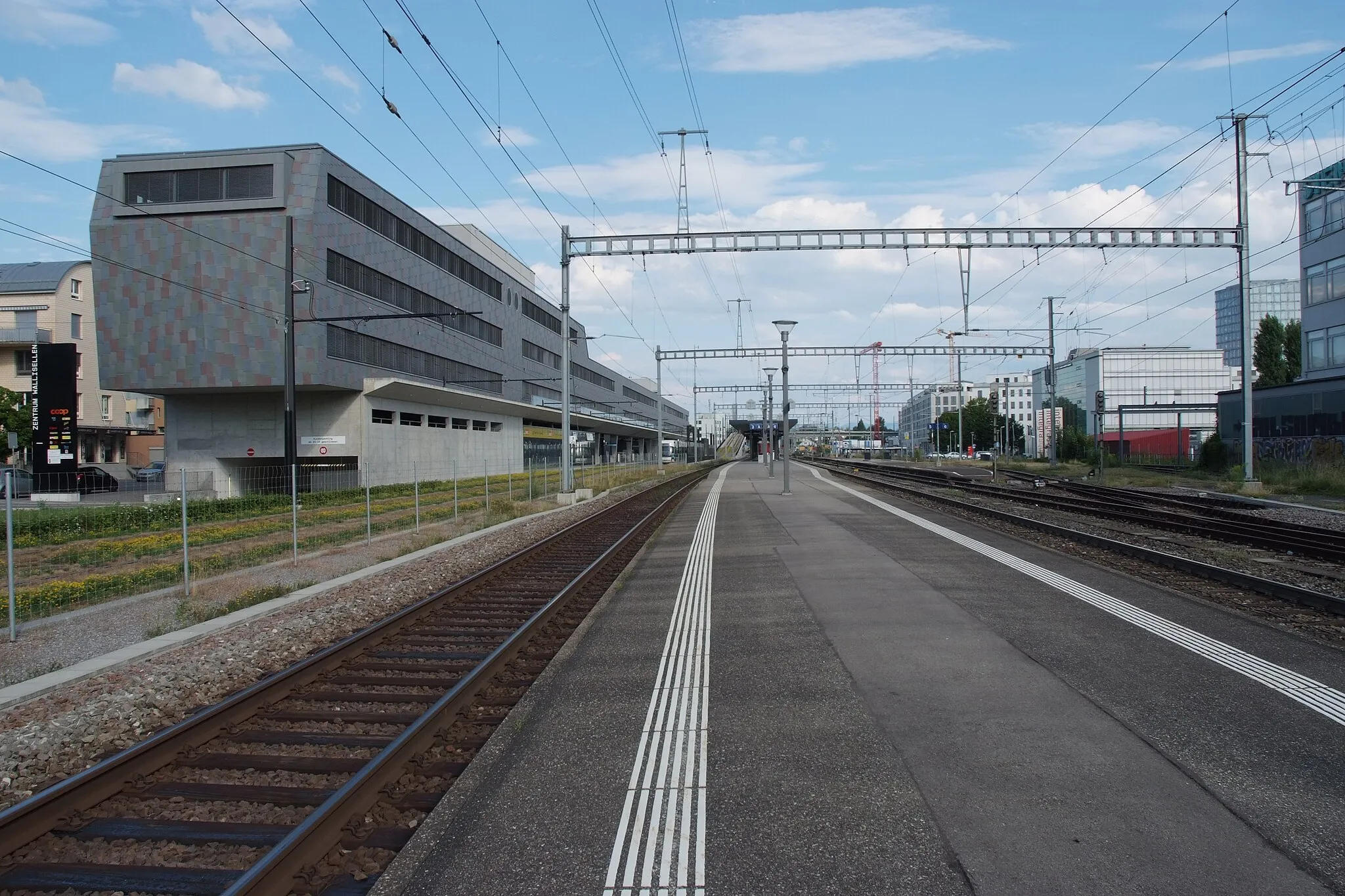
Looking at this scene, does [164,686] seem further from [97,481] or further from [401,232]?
[401,232]

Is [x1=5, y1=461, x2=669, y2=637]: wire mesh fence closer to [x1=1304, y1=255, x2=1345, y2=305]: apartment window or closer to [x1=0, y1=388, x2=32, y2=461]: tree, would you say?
[x1=0, y1=388, x2=32, y2=461]: tree

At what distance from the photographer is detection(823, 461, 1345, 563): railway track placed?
639 inches

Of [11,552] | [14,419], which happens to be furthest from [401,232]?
[11,552]

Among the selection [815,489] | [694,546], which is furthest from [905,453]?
[694,546]

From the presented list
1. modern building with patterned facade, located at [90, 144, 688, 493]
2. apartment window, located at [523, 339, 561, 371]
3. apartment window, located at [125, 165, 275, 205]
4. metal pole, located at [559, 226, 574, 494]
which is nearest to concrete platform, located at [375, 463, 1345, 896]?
metal pole, located at [559, 226, 574, 494]

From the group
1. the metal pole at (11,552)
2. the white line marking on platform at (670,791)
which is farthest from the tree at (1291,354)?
the metal pole at (11,552)

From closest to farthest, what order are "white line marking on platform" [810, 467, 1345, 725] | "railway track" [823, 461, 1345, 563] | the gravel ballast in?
1. the gravel ballast
2. "white line marking on platform" [810, 467, 1345, 725]
3. "railway track" [823, 461, 1345, 563]

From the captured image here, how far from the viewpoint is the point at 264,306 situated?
38719 millimetres

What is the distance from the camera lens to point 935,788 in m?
4.77

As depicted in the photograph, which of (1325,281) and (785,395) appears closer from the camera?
(785,395)

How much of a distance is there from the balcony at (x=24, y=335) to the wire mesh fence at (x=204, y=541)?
40589mm

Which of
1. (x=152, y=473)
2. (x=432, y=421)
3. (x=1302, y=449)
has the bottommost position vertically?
(x=152, y=473)

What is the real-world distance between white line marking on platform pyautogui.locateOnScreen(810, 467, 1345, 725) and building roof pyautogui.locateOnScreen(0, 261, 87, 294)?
2784 inches

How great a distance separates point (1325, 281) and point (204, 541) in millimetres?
51269
